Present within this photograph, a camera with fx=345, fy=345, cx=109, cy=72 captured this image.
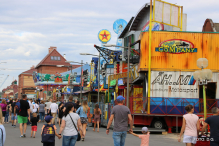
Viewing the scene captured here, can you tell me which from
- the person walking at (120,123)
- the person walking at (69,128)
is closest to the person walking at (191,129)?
the person walking at (120,123)

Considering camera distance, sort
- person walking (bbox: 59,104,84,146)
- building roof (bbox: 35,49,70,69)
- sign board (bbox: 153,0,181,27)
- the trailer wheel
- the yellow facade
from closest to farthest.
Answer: person walking (bbox: 59,104,84,146)
the trailer wheel
the yellow facade
sign board (bbox: 153,0,181,27)
building roof (bbox: 35,49,70,69)

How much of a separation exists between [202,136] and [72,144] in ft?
11.3

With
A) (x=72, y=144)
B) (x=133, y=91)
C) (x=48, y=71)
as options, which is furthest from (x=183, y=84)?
(x=48, y=71)

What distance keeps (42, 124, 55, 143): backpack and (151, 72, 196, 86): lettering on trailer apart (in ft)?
42.6

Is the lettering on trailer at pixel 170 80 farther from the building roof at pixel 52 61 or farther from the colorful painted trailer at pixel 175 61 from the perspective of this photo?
the building roof at pixel 52 61

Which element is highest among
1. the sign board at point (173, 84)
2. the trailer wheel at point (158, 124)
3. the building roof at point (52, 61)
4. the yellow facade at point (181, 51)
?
the building roof at point (52, 61)

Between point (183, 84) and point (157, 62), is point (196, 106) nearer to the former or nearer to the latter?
point (183, 84)

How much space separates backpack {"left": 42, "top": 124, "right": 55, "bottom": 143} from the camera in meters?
9.15

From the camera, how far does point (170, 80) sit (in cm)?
2156

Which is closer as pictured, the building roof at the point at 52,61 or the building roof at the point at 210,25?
the building roof at the point at 210,25

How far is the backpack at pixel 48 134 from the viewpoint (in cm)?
915

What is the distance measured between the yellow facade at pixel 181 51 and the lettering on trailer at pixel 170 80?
0.44 meters

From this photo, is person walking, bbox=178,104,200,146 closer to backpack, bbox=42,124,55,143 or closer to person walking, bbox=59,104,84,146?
person walking, bbox=59,104,84,146

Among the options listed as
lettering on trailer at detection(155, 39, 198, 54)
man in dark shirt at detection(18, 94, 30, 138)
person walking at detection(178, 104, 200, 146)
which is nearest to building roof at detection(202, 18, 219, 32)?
lettering on trailer at detection(155, 39, 198, 54)
